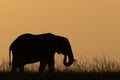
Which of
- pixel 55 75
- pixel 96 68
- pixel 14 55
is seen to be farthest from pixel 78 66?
pixel 14 55

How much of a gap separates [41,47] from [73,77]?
730cm

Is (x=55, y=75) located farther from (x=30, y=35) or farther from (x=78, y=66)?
(x=30, y=35)

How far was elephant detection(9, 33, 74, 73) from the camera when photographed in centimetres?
1621

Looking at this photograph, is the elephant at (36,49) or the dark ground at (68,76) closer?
the dark ground at (68,76)

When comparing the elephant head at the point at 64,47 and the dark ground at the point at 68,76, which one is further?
the elephant head at the point at 64,47

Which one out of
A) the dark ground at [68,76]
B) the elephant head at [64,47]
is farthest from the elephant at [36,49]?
Result: the dark ground at [68,76]

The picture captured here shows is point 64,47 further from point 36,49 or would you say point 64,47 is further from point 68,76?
point 68,76

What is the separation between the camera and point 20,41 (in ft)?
53.7

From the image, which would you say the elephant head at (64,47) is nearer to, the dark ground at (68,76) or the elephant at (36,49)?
the elephant at (36,49)

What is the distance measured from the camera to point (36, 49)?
16.8m

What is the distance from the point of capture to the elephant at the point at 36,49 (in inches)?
638

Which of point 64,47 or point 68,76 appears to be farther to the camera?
point 64,47

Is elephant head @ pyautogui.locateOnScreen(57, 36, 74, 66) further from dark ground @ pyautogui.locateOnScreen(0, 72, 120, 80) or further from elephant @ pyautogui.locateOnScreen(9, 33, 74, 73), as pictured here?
dark ground @ pyautogui.locateOnScreen(0, 72, 120, 80)

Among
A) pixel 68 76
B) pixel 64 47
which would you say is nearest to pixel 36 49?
pixel 64 47
